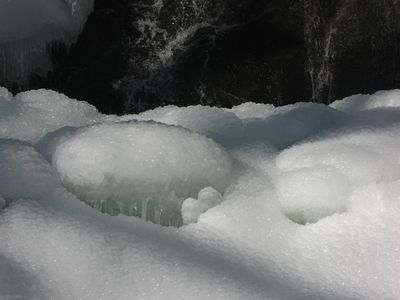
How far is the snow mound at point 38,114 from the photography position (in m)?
1.66

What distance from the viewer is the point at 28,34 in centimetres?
462

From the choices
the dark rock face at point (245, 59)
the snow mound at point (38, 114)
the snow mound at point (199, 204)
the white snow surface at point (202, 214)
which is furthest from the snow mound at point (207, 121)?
the dark rock face at point (245, 59)

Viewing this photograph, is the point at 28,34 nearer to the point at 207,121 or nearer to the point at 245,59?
the point at 245,59

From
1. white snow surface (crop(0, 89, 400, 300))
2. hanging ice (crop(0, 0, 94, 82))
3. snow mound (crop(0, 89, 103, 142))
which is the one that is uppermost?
hanging ice (crop(0, 0, 94, 82))

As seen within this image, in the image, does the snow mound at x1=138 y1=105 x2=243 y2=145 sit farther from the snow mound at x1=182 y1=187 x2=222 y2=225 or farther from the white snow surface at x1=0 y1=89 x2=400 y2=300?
the snow mound at x1=182 y1=187 x2=222 y2=225

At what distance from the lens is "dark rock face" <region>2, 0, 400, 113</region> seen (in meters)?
4.77

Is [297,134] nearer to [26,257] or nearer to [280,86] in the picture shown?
[26,257]

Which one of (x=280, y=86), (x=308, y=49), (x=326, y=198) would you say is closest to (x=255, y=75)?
(x=280, y=86)

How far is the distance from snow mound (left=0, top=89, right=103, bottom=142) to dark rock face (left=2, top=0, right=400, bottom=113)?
2.95m

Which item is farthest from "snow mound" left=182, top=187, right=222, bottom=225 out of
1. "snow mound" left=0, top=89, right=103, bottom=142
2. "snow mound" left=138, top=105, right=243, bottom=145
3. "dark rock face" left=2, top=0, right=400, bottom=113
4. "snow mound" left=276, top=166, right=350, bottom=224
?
"dark rock face" left=2, top=0, right=400, bottom=113

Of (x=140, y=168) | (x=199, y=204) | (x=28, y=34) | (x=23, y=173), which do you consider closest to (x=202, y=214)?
(x=199, y=204)

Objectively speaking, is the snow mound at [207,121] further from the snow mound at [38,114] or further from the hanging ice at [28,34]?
the hanging ice at [28,34]

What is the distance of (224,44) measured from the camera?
4.91 m

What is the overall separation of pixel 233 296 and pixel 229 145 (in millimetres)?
618
